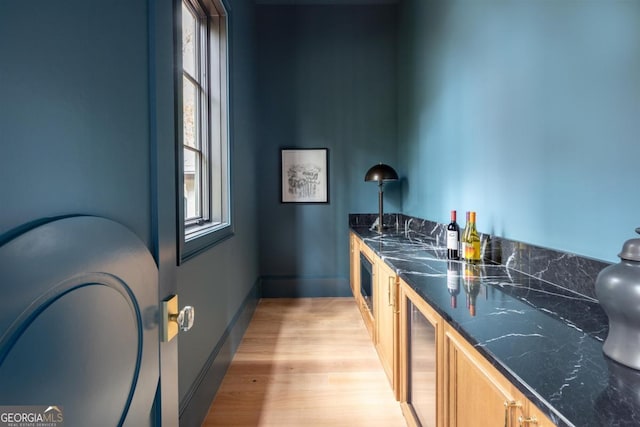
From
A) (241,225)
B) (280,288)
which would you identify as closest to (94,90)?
(241,225)

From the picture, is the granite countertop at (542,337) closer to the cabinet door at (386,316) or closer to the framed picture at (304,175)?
the cabinet door at (386,316)

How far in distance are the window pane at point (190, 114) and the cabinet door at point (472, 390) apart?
1.73 m

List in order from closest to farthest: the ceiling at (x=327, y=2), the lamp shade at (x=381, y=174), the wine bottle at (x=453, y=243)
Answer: the wine bottle at (x=453, y=243), the lamp shade at (x=381, y=174), the ceiling at (x=327, y=2)

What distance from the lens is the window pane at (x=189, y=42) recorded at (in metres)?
1.91

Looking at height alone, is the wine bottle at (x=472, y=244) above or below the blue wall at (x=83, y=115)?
below

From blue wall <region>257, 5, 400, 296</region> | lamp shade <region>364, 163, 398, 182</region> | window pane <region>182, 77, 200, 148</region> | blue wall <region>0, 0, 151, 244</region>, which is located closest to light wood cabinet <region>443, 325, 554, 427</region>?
blue wall <region>0, 0, 151, 244</region>

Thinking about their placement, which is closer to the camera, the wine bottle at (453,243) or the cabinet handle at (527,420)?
the cabinet handle at (527,420)

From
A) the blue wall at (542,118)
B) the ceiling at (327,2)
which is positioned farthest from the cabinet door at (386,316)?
the ceiling at (327,2)

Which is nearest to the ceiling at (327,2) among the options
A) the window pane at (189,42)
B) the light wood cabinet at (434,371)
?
the window pane at (189,42)

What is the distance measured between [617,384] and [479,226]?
1.35 metres

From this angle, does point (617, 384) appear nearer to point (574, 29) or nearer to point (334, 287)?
point (574, 29)
